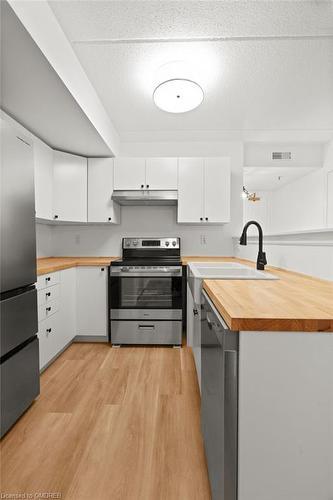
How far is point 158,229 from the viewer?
3355mm

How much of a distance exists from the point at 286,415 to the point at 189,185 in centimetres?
259

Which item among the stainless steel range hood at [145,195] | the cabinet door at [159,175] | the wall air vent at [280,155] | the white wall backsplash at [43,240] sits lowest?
the white wall backsplash at [43,240]

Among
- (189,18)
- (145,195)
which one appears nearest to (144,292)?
(145,195)

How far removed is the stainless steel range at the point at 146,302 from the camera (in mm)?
2650

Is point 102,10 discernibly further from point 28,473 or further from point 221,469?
point 28,473

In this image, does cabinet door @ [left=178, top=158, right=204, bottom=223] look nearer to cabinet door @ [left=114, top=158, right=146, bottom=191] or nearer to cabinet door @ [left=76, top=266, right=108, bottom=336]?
cabinet door @ [left=114, top=158, right=146, bottom=191]

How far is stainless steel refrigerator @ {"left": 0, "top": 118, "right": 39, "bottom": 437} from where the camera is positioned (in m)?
1.38

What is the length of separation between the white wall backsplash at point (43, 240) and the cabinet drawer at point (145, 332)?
1.31 m

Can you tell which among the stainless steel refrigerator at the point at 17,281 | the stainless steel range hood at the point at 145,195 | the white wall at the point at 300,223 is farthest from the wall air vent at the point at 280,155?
the stainless steel refrigerator at the point at 17,281

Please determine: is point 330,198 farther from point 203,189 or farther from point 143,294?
point 143,294

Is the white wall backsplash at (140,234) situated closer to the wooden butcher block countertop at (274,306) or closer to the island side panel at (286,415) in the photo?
the wooden butcher block countertop at (274,306)

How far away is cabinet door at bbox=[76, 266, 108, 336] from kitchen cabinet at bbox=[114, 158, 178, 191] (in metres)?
1.04

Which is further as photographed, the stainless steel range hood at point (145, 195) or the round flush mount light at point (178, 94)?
the stainless steel range hood at point (145, 195)

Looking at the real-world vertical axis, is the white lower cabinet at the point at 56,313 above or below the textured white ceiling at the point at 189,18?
below
